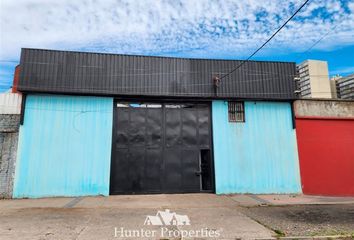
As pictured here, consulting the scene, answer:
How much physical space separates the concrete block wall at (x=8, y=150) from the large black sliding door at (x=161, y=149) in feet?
13.7

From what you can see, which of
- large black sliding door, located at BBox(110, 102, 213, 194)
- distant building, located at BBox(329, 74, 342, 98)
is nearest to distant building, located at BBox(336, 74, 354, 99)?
distant building, located at BBox(329, 74, 342, 98)

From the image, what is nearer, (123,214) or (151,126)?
(123,214)

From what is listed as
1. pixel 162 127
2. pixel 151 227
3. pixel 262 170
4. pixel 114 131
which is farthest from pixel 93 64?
pixel 262 170

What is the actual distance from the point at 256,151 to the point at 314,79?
6.03m

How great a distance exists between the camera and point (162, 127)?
39.0 feet

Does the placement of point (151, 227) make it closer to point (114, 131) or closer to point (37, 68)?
point (114, 131)

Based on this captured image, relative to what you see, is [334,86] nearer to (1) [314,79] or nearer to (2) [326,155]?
(1) [314,79]

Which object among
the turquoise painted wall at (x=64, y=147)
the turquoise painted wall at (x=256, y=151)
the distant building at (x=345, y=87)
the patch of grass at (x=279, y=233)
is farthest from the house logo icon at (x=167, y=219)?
the distant building at (x=345, y=87)

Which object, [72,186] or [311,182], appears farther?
[311,182]

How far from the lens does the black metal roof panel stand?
36.7 ft

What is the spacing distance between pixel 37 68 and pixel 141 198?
24.8ft

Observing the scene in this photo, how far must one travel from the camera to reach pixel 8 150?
34.5 ft

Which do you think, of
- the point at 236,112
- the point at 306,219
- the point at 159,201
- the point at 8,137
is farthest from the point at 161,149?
the point at 8,137

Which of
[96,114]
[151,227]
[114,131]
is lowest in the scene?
[151,227]
